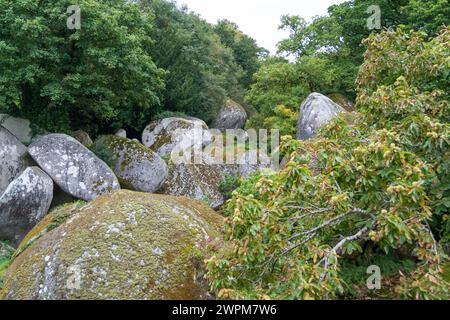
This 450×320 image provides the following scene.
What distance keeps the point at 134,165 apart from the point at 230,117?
42.5 ft

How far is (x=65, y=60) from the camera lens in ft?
40.9

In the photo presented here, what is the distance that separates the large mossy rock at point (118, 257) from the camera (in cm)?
415

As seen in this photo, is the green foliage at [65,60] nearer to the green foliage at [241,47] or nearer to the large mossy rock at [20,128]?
the large mossy rock at [20,128]

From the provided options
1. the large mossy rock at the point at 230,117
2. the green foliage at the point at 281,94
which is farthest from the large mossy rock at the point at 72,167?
the large mossy rock at the point at 230,117

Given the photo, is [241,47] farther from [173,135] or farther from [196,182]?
[196,182]

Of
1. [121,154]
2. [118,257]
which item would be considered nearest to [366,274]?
[118,257]

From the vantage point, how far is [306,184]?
3781mm

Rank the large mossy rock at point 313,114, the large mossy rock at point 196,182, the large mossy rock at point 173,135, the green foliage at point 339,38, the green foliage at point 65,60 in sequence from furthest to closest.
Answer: the green foliage at point 339,38 → the large mossy rock at point 173,135 → the large mossy rock at point 313,114 → the large mossy rock at point 196,182 → the green foliage at point 65,60

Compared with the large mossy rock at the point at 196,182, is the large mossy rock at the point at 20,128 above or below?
above

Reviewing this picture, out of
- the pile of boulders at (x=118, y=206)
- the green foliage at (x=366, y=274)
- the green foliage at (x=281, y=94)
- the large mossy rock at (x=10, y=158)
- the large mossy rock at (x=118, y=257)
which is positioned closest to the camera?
the green foliage at (x=366, y=274)

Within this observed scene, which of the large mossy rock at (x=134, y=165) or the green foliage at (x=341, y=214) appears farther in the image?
the large mossy rock at (x=134, y=165)

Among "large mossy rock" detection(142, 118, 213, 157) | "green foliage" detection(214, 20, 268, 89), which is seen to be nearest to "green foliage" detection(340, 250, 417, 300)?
"large mossy rock" detection(142, 118, 213, 157)

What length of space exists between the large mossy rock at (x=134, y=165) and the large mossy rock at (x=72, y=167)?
1373 mm

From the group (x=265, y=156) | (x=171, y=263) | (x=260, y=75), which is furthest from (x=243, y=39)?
(x=171, y=263)
